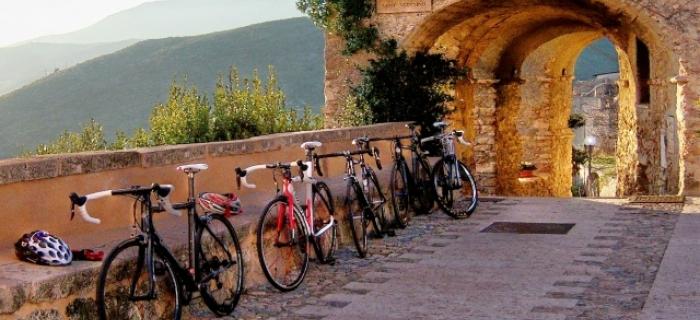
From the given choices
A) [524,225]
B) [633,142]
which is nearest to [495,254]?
[524,225]

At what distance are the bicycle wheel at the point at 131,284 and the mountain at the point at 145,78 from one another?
57.5 meters

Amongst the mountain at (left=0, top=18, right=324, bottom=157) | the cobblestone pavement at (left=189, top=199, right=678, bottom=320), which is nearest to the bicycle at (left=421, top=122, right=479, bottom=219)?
the cobblestone pavement at (left=189, top=199, right=678, bottom=320)

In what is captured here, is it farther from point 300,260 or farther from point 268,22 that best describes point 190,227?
point 268,22

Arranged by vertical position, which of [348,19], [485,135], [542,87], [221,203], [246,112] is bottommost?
[221,203]

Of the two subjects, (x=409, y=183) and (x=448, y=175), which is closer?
(x=409, y=183)

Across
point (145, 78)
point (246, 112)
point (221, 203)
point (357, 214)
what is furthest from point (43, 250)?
point (145, 78)

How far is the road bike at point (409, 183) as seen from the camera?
9789 mm

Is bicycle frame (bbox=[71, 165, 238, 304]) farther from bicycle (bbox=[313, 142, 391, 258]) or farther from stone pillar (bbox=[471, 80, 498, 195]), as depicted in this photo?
stone pillar (bbox=[471, 80, 498, 195])

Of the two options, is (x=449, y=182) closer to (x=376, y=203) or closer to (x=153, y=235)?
(x=376, y=203)

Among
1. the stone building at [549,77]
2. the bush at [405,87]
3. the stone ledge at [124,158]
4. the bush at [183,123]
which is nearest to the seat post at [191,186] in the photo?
the stone ledge at [124,158]

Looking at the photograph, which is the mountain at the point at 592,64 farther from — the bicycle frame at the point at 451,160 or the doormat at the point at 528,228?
the doormat at the point at 528,228

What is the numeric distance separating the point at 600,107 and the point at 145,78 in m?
44.5

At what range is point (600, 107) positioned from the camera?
34562 millimetres

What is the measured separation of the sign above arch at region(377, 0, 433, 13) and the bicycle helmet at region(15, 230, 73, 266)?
10.4 metres
